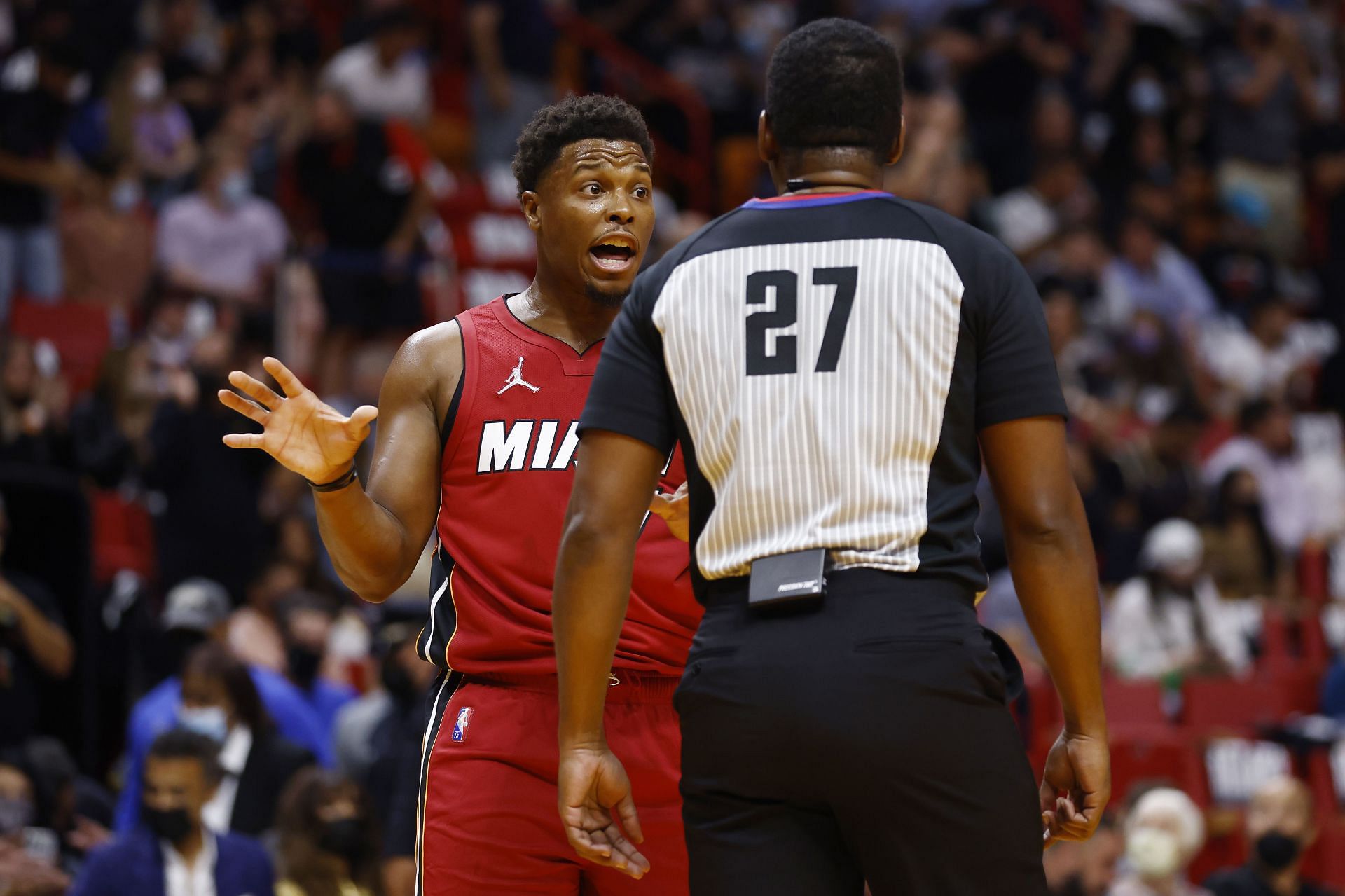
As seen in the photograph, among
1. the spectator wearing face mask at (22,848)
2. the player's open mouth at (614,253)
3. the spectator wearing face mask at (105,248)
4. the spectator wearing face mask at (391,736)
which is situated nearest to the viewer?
the player's open mouth at (614,253)

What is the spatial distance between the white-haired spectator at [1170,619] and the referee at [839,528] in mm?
8694

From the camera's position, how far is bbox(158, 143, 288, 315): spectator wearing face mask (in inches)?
497

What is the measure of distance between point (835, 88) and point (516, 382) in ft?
4.23

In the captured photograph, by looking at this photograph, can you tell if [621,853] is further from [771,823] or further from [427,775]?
[427,775]

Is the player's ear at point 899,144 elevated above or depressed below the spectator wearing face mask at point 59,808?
above

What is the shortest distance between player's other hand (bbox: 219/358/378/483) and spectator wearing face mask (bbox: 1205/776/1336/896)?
553 cm

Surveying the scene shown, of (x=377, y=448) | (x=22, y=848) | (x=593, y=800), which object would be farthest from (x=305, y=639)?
(x=593, y=800)

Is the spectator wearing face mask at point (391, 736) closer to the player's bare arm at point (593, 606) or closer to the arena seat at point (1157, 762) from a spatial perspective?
the arena seat at point (1157, 762)

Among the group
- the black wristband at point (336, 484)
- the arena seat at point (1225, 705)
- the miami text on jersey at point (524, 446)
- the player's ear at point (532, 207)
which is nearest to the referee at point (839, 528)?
the black wristband at point (336, 484)

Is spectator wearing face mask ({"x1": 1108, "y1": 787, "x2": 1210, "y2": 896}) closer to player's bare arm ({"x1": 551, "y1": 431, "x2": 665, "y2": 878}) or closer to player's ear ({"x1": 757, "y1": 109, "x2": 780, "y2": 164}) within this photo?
player's bare arm ({"x1": 551, "y1": 431, "x2": 665, "y2": 878})

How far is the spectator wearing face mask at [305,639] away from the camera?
33.5 ft

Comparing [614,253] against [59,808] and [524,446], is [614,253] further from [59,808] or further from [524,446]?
[59,808]

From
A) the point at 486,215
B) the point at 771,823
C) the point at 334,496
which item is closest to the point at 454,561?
the point at 334,496

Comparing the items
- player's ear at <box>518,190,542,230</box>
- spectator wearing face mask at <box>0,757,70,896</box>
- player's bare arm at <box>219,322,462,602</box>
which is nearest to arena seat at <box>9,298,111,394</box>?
spectator wearing face mask at <box>0,757,70,896</box>
